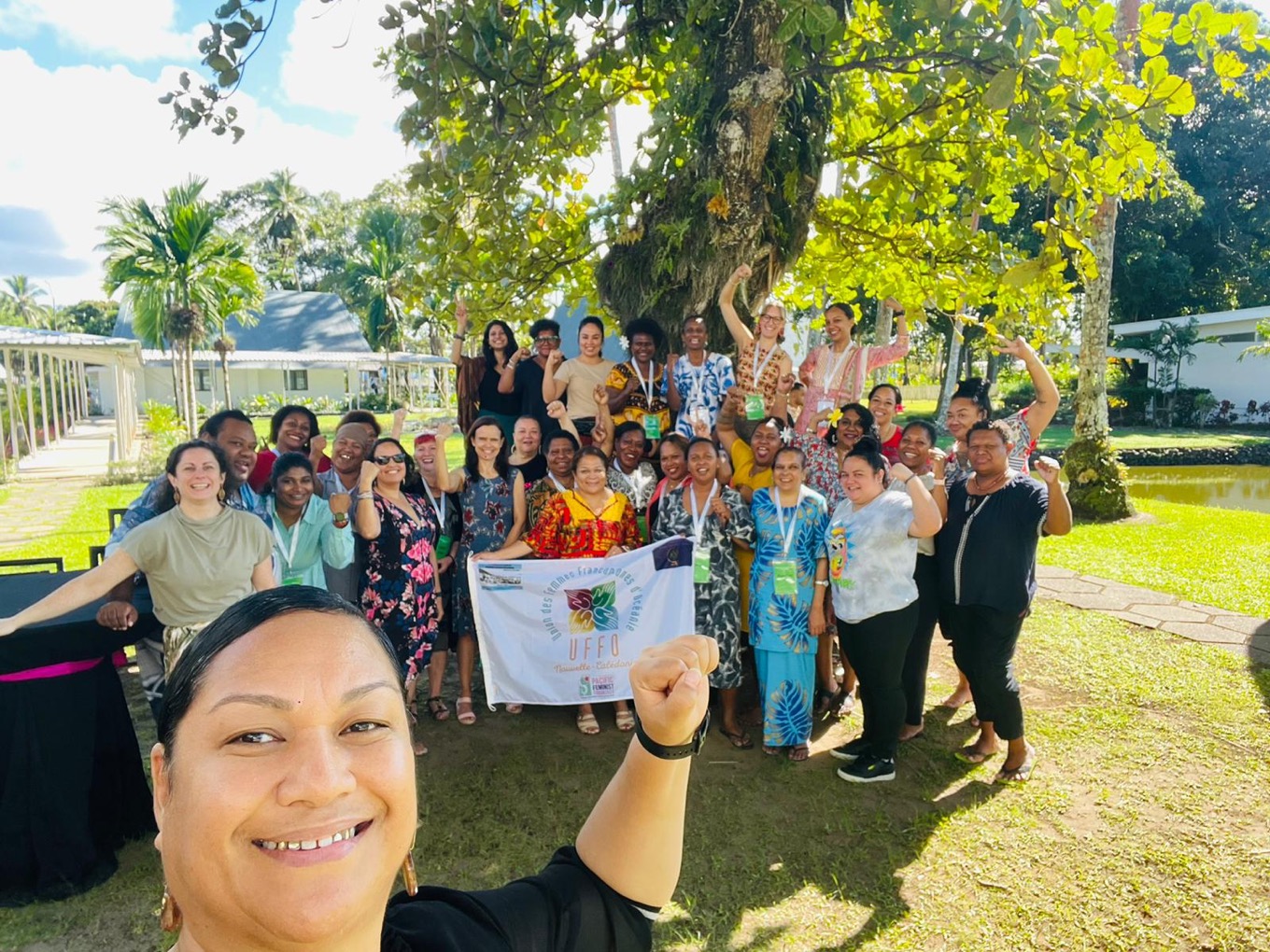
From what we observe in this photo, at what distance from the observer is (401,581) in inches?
181

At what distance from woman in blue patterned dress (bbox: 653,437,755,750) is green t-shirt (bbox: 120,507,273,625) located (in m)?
2.39

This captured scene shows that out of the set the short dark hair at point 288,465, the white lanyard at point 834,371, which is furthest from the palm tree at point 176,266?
the white lanyard at point 834,371

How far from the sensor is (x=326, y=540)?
4.34 meters

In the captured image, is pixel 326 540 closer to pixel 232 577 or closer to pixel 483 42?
pixel 232 577

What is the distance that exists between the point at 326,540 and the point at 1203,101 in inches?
1419

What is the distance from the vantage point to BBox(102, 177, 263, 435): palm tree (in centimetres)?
1800

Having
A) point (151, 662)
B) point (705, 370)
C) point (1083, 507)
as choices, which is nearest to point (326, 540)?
point (151, 662)

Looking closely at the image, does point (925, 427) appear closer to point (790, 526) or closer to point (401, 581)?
point (790, 526)

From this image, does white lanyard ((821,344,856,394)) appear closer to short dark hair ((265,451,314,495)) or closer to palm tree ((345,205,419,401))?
short dark hair ((265,451,314,495))

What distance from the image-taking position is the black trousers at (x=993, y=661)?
4.21m

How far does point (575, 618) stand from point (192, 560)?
2.16 m

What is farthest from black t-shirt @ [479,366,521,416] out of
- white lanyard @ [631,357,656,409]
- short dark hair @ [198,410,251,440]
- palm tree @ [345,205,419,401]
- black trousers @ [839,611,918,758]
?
palm tree @ [345,205,419,401]

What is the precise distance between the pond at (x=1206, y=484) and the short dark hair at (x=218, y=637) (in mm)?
16555

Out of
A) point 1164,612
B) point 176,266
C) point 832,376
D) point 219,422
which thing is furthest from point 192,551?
point 176,266
